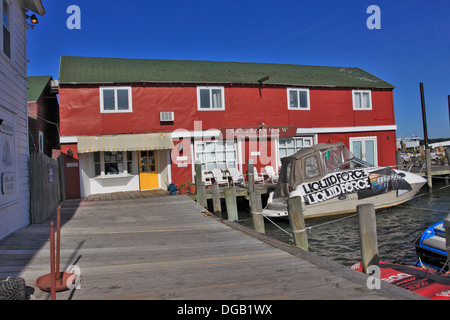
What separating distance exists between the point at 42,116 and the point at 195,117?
775 centimetres

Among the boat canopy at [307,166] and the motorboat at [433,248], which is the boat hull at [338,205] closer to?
the boat canopy at [307,166]

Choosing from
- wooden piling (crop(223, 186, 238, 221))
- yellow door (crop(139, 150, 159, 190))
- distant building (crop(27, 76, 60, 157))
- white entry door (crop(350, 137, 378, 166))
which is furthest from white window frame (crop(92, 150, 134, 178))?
white entry door (crop(350, 137, 378, 166))

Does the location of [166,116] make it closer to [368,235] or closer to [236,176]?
[236,176]

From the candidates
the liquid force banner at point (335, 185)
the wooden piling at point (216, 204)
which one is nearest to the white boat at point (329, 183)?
the liquid force banner at point (335, 185)

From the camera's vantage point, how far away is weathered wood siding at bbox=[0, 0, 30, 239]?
7.08 m

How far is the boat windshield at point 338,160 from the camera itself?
12820 millimetres

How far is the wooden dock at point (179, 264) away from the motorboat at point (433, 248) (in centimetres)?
291

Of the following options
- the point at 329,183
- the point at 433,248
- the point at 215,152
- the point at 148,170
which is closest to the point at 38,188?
the point at 148,170

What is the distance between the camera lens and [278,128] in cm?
1811

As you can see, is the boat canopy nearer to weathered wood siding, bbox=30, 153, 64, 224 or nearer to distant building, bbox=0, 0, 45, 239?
weathered wood siding, bbox=30, 153, 64, 224

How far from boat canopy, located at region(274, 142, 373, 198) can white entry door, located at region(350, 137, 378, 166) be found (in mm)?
7255

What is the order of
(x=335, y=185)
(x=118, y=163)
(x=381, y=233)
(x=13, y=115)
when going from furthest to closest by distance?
(x=118, y=163) < (x=335, y=185) < (x=381, y=233) < (x=13, y=115)

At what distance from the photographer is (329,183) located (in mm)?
12484
